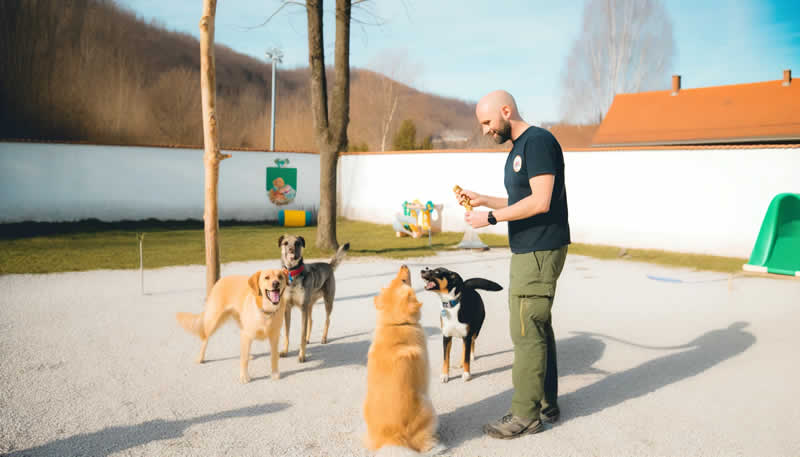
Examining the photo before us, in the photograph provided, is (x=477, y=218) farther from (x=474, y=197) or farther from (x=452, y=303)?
(x=452, y=303)

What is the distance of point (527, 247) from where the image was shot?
3383mm

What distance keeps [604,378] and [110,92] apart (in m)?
38.2

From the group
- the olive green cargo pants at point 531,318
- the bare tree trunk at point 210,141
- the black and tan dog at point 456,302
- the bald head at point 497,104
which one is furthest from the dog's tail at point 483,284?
the bare tree trunk at point 210,141

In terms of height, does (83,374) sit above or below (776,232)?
below

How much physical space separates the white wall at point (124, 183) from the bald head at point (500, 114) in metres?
17.2

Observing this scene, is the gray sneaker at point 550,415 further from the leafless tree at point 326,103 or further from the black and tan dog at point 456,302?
the leafless tree at point 326,103

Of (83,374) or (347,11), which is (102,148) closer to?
(347,11)

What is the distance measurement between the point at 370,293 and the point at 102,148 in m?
13.6

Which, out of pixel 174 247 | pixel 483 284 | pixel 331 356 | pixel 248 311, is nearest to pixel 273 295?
pixel 248 311

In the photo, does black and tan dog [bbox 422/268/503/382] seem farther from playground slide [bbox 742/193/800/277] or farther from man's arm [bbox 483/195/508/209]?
playground slide [bbox 742/193/800/277]

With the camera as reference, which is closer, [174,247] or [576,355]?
[576,355]

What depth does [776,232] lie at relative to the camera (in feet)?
30.3

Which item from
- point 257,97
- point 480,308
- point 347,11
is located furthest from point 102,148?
point 257,97

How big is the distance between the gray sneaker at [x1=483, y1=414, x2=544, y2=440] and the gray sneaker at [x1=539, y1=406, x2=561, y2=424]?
0.22 metres
